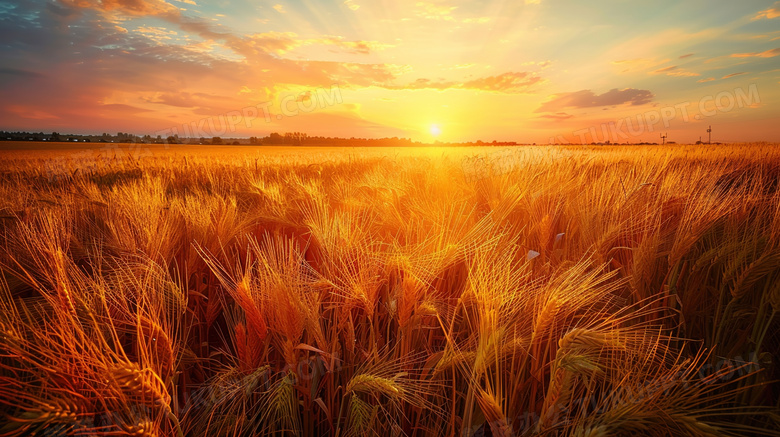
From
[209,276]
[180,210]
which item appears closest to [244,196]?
[180,210]

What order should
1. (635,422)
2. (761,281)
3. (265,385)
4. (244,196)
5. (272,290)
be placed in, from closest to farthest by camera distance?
(635,422) < (272,290) < (265,385) < (761,281) < (244,196)

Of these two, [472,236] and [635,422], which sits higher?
[472,236]

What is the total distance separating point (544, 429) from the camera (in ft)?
2.40

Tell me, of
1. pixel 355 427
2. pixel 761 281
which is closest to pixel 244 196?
pixel 355 427

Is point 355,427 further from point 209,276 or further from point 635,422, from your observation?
point 209,276

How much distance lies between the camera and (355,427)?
0.82 metres

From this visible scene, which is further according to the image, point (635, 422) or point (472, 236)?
point (472, 236)

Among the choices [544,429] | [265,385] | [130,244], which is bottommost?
[265,385]

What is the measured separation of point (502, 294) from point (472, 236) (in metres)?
0.45

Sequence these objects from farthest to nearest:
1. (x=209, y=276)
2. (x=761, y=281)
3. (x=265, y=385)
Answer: (x=209, y=276), (x=761, y=281), (x=265, y=385)

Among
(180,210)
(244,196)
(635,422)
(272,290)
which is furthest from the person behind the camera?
(244,196)

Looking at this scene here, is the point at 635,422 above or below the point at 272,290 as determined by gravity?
below

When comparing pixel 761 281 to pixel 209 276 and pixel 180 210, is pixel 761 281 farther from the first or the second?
pixel 180 210

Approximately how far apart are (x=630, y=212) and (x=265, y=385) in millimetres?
1961
